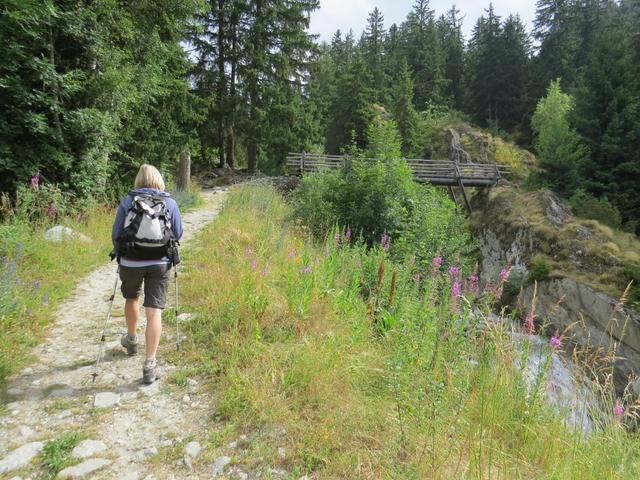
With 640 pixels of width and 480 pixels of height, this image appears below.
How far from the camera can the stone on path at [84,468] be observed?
87.4 inches

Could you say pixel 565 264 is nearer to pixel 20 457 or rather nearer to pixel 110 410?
pixel 110 410

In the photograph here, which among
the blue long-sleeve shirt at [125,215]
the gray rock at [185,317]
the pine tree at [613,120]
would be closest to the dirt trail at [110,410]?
the gray rock at [185,317]

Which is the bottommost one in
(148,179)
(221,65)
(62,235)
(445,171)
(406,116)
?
(62,235)

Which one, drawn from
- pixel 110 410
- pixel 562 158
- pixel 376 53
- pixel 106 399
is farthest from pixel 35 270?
pixel 376 53

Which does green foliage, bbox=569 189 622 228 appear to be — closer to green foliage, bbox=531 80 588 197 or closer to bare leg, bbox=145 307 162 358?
green foliage, bbox=531 80 588 197

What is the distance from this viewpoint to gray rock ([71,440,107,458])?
2.38 meters

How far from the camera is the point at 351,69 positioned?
3316 cm

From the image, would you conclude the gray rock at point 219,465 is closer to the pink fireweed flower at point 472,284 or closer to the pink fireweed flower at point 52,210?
the pink fireweed flower at point 472,284

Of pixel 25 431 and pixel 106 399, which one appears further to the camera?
pixel 106 399

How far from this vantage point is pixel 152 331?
3.27 meters

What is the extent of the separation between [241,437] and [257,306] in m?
1.53

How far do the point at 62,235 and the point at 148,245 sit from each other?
4806 mm

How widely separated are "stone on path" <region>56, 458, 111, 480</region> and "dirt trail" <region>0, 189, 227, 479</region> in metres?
0.02

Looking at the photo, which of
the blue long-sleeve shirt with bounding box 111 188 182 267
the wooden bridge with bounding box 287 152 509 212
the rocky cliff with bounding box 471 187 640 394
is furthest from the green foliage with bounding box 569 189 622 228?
the blue long-sleeve shirt with bounding box 111 188 182 267
